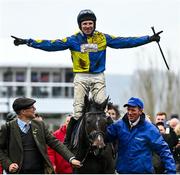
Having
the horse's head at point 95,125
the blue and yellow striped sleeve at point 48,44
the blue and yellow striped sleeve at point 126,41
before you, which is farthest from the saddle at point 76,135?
the blue and yellow striped sleeve at point 126,41

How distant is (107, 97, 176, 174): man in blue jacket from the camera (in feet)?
43.9

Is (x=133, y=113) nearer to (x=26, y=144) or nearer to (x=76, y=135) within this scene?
(x=26, y=144)

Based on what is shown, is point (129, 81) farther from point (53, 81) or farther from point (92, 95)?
point (92, 95)

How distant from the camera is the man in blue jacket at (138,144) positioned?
13391 mm

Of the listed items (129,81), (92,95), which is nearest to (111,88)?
(129,81)

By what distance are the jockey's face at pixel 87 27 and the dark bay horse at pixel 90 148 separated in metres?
1.31

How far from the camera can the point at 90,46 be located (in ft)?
50.6

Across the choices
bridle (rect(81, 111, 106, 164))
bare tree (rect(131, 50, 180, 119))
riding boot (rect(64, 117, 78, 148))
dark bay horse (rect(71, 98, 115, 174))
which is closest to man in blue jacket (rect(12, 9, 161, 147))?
riding boot (rect(64, 117, 78, 148))

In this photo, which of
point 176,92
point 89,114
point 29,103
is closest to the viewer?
point 29,103

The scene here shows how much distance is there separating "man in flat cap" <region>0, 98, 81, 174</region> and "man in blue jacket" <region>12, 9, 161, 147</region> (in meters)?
2.39

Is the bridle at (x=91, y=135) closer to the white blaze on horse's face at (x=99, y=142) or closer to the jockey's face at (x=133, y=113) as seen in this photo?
the white blaze on horse's face at (x=99, y=142)

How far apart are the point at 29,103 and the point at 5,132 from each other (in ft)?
2.02

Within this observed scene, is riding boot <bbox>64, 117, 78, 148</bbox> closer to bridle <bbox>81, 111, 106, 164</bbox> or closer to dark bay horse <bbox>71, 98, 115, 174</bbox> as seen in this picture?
dark bay horse <bbox>71, 98, 115, 174</bbox>

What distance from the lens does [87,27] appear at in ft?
50.6
